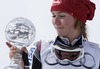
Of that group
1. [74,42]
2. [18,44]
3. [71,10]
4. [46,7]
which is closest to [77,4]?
[71,10]

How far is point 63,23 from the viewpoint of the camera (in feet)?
3.25

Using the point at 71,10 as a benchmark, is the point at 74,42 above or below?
below

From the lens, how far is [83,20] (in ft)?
3.47

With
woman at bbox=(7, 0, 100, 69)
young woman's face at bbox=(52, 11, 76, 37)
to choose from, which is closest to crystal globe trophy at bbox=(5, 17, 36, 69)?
woman at bbox=(7, 0, 100, 69)

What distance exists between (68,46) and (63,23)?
0.32 feet

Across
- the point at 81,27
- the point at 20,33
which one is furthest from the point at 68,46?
the point at 20,33

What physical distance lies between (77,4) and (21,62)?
30 cm

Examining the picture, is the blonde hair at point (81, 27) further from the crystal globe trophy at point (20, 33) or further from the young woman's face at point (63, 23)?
the crystal globe trophy at point (20, 33)

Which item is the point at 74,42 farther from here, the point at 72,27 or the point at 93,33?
the point at 93,33

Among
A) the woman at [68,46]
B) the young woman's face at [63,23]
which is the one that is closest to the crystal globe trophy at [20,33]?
the woman at [68,46]

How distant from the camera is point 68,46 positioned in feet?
3.40

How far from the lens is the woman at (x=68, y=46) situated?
1.01m

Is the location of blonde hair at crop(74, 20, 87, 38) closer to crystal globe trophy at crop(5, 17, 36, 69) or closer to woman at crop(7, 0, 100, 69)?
woman at crop(7, 0, 100, 69)

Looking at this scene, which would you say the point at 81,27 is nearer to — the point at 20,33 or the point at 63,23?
the point at 63,23
